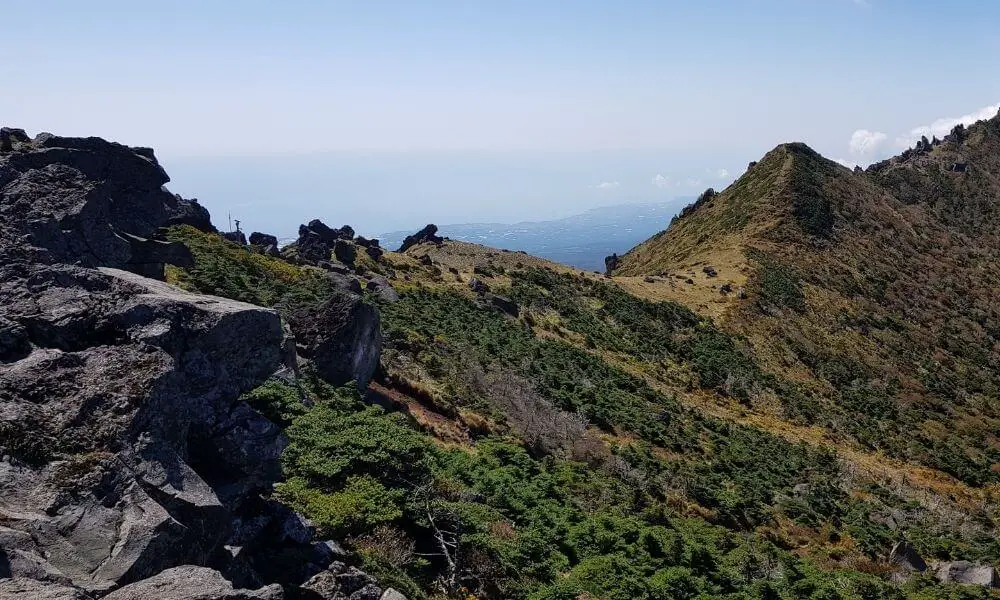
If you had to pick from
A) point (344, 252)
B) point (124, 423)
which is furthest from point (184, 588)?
point (344, 252)

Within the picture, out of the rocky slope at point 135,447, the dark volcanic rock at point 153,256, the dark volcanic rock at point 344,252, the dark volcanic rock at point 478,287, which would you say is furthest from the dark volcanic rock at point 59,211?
the dark volcanic rock at point 478,287

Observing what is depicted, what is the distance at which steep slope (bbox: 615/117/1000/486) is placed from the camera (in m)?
45.7

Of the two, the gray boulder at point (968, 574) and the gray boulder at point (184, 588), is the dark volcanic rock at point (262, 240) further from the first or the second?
→ the gray boulder at point (968, 574)

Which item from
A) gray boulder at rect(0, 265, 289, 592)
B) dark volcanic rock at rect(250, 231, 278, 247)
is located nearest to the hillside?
gray boulder at rect(0, 265, 289, 592)

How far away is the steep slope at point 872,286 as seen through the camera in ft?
150


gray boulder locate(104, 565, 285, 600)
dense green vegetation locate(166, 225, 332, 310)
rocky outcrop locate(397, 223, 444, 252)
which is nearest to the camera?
gray boulder locate(104, 565, 285, 600)

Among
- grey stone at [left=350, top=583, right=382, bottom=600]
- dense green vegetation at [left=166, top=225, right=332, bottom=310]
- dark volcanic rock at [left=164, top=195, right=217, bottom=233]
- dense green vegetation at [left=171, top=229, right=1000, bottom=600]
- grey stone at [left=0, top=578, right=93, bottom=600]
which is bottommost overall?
dense green vegetation at [left=171, top=229, right=1000, bottom=600]

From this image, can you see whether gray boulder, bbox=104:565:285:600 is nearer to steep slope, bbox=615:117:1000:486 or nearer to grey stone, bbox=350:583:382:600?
grey stone, bbox=350:583:382:600

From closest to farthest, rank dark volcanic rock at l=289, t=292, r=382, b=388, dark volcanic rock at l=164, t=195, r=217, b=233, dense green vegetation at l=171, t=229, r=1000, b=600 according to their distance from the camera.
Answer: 1. dense green vegetation at l=171, t=229, r=1000, b=600
2. dark volcanic rock at l=289, t=292, r=382, b=388
3. dark volcanic rock at l=164, t=195, r=217, b=233

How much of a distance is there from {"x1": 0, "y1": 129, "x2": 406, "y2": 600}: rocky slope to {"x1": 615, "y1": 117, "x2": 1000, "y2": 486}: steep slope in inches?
1577

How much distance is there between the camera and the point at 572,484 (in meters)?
22.4

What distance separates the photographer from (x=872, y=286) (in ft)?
224

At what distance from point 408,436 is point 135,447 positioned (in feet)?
27.1

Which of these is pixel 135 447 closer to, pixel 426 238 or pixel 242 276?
pixel 242 276
